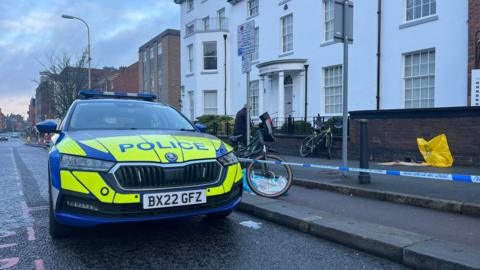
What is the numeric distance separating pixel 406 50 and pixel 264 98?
855 cm

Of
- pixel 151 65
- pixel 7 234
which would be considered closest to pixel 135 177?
pixel 7 234

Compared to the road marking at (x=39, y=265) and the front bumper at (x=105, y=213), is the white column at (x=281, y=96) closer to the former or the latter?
the front bumper at (x=105, y=213)

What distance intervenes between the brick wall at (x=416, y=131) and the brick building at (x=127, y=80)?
49.1 metres

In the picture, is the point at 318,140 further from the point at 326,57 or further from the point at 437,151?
the point at 326,57

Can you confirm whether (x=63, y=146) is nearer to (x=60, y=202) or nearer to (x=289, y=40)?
(x=60, y=202)

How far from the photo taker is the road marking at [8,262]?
12.0 ft

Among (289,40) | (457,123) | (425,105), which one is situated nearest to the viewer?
(457,123)

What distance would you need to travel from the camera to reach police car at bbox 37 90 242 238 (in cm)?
378

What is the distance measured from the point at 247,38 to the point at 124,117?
3.71 meters

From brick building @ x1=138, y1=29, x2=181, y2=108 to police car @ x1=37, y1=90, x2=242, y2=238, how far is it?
3080 cm

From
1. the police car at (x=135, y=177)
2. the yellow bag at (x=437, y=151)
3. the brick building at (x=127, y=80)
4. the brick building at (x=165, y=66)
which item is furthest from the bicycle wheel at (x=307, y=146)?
the brick building at (x=127, y=80)

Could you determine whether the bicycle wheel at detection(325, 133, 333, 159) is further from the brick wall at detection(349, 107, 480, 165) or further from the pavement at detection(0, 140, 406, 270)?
the pavement at detection(0, 140, 406, 270)

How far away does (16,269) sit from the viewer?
3.58 meters

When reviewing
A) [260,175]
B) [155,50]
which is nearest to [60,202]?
[260,175]
